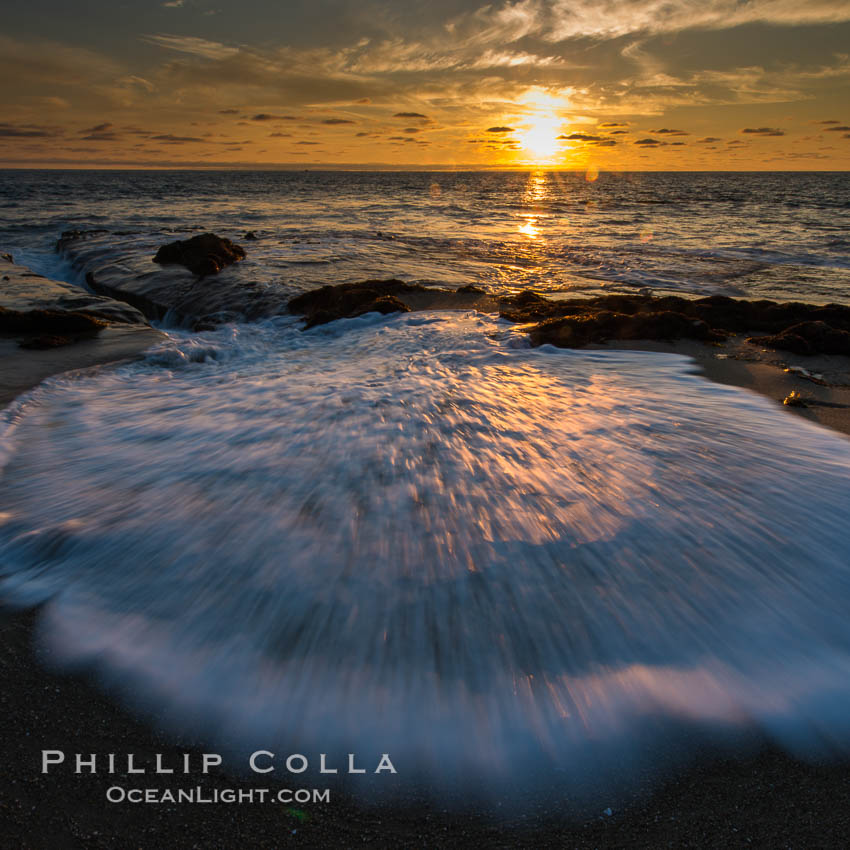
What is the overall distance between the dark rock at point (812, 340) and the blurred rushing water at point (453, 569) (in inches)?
84.2

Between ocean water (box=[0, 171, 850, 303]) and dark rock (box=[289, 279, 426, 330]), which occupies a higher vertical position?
dark rock (box=[289, 279, 426, 330])

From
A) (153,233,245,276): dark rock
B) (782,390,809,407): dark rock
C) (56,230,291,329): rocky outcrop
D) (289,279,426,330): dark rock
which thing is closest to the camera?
(782,390,809,407): dark rock

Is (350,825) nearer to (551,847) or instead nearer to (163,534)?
(551,847)

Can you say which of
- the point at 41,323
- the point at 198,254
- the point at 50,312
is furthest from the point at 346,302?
the point at 198,254

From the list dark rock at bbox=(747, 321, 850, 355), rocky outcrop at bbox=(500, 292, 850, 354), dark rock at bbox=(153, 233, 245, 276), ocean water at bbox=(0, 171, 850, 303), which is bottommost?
ocean water at bbox=(0, 171, 850, 303)

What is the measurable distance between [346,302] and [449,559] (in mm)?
7191

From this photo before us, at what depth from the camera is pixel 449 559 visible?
283 cm

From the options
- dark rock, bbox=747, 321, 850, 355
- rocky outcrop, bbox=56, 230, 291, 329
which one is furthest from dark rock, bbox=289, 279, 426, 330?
dark rock, bbox=747, 321, 850, 355

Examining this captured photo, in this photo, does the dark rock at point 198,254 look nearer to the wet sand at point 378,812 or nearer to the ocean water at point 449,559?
the ocean water at point 449,559

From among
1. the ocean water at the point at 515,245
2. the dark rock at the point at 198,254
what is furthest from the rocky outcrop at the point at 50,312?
the ocean water at the point at 515,245

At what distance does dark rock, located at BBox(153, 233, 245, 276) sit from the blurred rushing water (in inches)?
320

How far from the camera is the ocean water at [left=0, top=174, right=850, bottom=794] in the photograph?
1.99 metres

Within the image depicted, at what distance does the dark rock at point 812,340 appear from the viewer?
20.3ft

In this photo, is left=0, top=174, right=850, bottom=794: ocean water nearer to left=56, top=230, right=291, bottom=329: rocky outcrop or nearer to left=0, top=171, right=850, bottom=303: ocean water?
left=56, top=230, right=291, bottom=329: rocky outcrop
